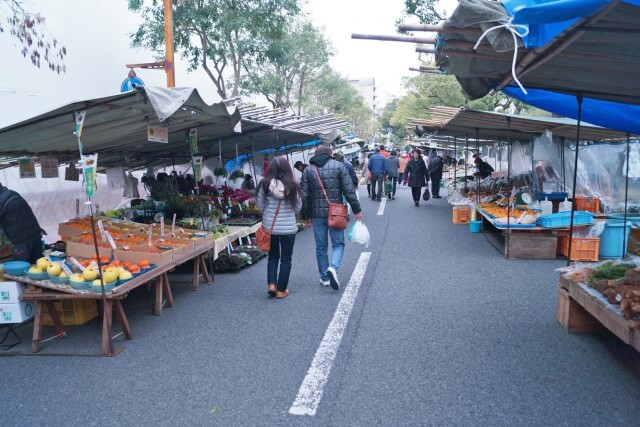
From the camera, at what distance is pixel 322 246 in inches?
256

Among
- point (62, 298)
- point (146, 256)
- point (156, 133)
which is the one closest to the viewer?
point (62, 298)

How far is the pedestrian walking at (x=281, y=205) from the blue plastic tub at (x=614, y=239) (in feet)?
18.0

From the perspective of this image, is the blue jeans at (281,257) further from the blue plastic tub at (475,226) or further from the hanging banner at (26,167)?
the blue plastic tub at (475,226)

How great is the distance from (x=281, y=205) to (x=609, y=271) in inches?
142

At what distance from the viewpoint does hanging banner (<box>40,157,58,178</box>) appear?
677 centimetres

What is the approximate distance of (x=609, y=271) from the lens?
15.0ft

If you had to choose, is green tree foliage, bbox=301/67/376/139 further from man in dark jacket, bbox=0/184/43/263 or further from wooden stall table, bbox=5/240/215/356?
wooden stall table, bbox=5/240/215/356

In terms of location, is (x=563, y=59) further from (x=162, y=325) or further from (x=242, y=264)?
(x=242, y=264)

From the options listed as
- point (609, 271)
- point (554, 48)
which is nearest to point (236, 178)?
point (609, 271)

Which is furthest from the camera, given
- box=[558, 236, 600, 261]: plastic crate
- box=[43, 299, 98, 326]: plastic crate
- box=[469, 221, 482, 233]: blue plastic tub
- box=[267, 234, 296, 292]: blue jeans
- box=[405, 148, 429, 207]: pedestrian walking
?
box=[405, 148, 429, 207]: pedestrian walking

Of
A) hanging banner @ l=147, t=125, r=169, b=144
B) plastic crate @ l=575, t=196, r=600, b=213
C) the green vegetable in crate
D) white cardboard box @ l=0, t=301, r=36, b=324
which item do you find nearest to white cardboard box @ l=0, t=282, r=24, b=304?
white cardboard box @ l=0, t=301, r=36, b=324

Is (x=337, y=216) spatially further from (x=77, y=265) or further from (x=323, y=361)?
(x=77, y=265)

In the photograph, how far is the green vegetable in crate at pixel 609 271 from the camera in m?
4.52

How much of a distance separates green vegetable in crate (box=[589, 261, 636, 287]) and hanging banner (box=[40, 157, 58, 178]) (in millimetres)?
6909
